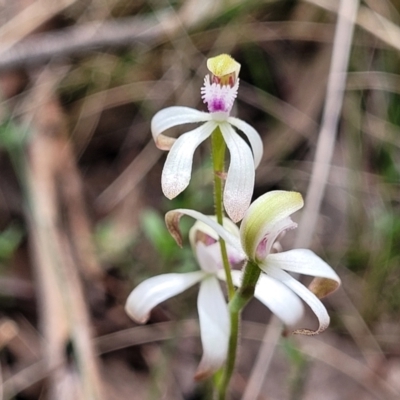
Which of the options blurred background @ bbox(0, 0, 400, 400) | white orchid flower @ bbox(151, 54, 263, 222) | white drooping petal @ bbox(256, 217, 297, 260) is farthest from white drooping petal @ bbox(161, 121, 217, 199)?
blurred background @ bbox(0, 0, 400, 400)

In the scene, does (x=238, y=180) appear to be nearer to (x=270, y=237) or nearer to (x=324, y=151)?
(x=270, y=237)

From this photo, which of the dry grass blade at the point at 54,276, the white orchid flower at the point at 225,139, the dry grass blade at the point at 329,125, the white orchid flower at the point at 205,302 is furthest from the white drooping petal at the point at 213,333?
the dry grass blade at the point at 329,125

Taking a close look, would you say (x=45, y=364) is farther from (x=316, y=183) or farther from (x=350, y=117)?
(x=350, y=117)

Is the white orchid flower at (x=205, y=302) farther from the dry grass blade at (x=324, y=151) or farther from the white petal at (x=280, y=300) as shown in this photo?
the dry grass blade at (x=324, y=151)

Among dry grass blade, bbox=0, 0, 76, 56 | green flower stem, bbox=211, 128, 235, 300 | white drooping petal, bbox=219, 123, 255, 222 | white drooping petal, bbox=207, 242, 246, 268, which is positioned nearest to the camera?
white drooping petal, bbox=219, 123, 255, 222

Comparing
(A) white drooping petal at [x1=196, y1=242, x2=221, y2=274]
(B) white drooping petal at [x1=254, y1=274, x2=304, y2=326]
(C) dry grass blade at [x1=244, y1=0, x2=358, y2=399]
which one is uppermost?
(C) dry grass blade at [x1=244, y1=0, x2=358, y2=399]

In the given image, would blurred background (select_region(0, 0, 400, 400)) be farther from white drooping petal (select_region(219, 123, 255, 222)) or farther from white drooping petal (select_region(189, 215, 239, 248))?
white drooping petal (select_region(219, 123, 255, 222))

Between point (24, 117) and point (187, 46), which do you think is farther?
point (187, 46)

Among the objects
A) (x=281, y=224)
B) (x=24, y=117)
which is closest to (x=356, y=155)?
(x=24, y=117)
